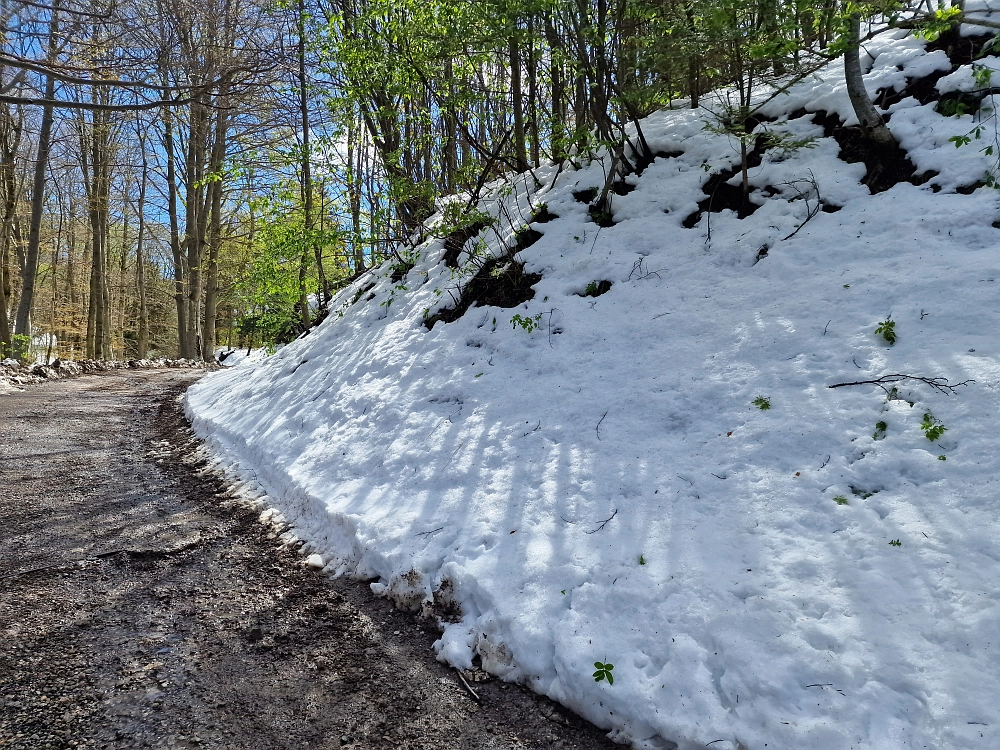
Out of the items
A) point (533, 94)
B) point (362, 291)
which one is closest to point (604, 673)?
point (533, 94)

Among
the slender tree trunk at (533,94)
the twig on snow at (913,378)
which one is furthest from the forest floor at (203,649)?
the slender tree trunk at (533,94)

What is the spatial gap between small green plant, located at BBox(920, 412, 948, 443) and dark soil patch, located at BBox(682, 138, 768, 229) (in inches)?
120

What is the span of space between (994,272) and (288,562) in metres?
5.27

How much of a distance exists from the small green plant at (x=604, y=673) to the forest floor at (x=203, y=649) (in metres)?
0.20

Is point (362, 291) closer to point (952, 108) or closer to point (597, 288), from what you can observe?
point (597, 288)

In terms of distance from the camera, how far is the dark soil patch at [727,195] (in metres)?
5.73

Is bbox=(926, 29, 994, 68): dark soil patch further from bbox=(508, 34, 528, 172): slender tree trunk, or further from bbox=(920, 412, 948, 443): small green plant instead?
bbox=(920, 412, 948, 443): small green plant

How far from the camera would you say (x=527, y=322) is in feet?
18.1

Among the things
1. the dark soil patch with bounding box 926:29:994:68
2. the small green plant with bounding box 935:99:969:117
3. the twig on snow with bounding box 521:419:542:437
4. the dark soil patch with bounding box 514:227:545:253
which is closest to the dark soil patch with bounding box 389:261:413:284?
the dark soil patch with bounding box 514:227:545:253

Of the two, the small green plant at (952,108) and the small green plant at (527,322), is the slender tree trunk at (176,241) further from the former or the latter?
the small green plant at (952,108)

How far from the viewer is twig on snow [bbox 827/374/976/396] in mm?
3231

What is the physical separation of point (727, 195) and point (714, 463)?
372cm

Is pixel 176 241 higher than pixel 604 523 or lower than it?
higher

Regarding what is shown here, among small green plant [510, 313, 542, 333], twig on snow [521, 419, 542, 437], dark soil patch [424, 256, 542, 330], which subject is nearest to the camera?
twig on snow [521, 419, 542, 437]
